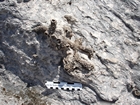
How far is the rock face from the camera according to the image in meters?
9.20

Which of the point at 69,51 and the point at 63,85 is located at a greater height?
the point at 69,51

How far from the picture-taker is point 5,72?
10008 millimetres

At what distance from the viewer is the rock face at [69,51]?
362 inches

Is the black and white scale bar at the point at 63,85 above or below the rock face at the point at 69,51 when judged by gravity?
below

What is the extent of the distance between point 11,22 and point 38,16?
104 centimetres

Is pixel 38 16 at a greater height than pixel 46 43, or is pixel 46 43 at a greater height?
pixel 38 16

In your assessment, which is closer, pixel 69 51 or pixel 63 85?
pixel 69 51

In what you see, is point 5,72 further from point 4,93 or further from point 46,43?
point 46,43

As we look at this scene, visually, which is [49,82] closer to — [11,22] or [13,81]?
[13,81]

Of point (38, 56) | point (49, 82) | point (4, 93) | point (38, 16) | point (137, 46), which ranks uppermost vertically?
point (38, 16)

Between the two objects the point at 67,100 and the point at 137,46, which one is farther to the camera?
the point at 137,46

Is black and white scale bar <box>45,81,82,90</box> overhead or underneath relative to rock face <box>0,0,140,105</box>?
underneath

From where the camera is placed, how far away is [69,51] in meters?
9.16

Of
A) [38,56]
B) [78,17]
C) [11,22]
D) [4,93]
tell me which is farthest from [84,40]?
[4,93]
